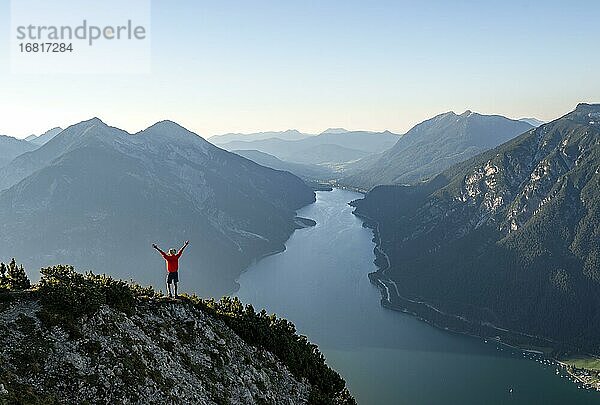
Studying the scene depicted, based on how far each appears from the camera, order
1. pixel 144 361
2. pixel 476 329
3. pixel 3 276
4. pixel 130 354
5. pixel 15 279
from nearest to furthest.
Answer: pixel 130 354 → pixel 144 361 → pixel 15 279 → pixel 3 276 → pixel 476 329

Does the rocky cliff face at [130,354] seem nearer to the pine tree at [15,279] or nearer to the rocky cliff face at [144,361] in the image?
the rocky cliff face at [144,361]

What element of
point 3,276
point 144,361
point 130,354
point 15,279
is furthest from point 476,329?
point 15,279

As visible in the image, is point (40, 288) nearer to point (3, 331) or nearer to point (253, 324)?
point (3, 331)

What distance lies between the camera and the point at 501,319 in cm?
18062

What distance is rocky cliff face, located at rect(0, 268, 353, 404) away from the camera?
20.7 m

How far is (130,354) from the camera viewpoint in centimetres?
2367

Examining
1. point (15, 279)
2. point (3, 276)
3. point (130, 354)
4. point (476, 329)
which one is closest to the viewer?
point (130, 354)

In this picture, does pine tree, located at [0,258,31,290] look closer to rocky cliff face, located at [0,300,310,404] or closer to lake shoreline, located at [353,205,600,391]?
rocky cliff face, located at [0,300,310,404]

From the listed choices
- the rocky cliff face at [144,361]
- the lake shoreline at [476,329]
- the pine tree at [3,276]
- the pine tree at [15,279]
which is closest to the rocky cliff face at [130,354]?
the rocky cliff face at [144,361]

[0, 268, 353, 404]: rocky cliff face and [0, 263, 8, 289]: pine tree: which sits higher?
[0, 263, 8, 289]: pine tree

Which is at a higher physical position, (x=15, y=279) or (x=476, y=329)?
(x=15, y=279)

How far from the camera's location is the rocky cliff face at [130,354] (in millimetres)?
20656

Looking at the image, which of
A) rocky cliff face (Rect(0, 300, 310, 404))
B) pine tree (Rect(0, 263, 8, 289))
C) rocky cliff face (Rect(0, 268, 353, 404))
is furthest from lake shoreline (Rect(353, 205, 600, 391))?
pine tree (Rect(0, 263, 8, 289))

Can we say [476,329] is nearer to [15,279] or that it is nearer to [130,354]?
[130,354]
